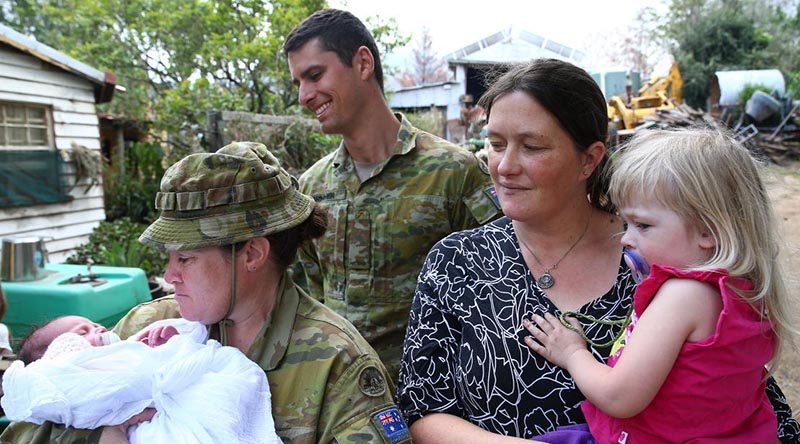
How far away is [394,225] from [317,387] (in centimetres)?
112

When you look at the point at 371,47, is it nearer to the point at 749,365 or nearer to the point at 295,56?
the point at 295,56

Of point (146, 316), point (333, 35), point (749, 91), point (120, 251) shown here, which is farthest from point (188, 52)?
point (749, 91)

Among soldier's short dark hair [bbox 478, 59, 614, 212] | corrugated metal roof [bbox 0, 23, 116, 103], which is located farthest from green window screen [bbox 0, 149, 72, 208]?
soldier's short dark hair [bbox 478, 59, 614, 212]

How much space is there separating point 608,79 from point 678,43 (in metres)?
6.76

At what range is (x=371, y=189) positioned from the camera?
9.18 ft

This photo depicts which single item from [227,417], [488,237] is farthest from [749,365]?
[227,417]

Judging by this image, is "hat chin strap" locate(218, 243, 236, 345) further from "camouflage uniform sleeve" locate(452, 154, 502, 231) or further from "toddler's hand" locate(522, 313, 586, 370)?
"camouflage uniform sleeve" locate(452, 154, 502, 231)

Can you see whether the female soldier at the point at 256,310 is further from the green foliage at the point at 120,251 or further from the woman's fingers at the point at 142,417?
the green foliage at the point at 120,251

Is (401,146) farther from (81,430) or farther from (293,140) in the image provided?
(293,140)

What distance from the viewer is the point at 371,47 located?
297 cm

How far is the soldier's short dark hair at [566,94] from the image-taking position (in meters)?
1.83

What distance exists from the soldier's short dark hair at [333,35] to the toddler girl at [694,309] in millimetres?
1624

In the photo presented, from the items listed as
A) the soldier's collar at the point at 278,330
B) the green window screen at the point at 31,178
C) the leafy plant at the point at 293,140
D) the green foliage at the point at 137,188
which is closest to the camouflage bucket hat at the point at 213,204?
the soldier's collar at the point at 278,330

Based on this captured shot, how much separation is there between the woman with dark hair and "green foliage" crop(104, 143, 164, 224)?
10.7m
